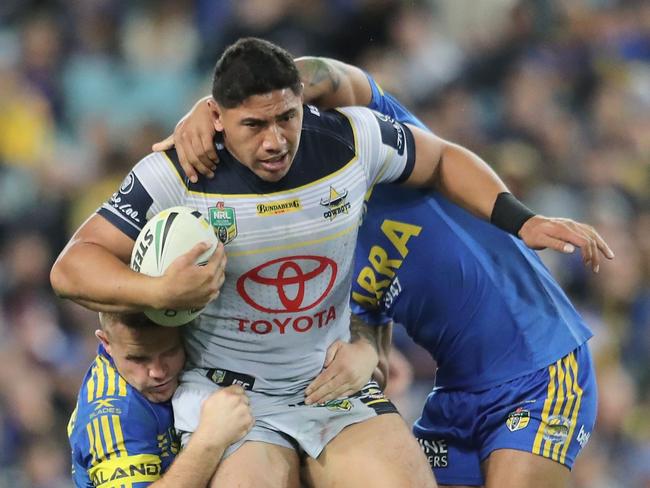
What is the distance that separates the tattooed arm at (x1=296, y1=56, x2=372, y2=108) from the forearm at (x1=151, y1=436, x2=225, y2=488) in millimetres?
1381

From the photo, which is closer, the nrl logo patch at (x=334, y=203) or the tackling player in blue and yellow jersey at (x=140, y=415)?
the tackling player in blue and yellow jersey at (x=140, y=415)

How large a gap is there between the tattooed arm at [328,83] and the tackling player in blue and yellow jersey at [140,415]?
1.05 m

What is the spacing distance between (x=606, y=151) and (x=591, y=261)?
17.5ft

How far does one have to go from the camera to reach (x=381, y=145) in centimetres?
451

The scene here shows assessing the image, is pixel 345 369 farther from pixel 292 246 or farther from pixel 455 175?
pixel 455 175

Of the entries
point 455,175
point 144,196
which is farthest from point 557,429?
point 144,196

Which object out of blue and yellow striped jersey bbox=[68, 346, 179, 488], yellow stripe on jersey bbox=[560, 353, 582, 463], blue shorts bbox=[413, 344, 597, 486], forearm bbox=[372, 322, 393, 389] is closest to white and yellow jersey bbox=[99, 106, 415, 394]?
blue and yellow striped jersey bbox=[68, 346, 179, 488]

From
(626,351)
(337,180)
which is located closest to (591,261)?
(337,180)

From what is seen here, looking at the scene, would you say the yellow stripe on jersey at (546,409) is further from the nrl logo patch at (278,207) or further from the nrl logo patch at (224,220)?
the nrl logo patch at (224,220)

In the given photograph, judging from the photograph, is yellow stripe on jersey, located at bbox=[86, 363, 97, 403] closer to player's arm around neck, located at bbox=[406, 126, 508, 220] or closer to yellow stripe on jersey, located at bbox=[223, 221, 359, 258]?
yellow stripe on jersey, located at bbox=[223, 221, 359, 258]

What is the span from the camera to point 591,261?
423cm

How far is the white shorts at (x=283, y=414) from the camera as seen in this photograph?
429 centimetres

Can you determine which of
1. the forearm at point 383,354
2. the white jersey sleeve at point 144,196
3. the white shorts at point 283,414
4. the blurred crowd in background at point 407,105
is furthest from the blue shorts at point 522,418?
the blurred crowd in background at point 407,105

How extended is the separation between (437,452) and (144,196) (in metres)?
1.88
